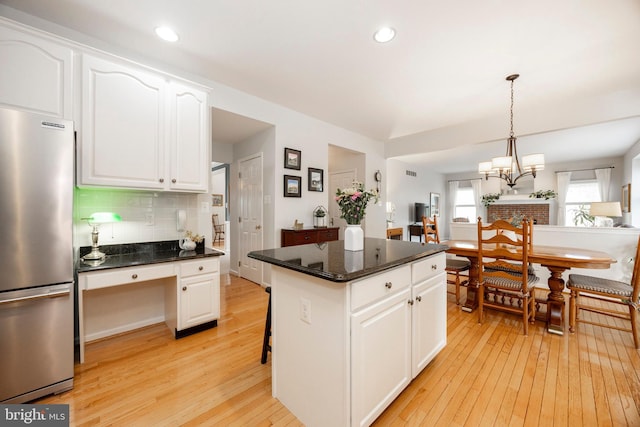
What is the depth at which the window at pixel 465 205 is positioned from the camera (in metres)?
9.24

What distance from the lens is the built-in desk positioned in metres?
2.08

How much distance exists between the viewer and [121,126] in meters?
2.09

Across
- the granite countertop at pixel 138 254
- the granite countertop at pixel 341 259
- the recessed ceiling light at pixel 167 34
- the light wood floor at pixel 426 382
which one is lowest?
the light wood floor at pixel 426 382

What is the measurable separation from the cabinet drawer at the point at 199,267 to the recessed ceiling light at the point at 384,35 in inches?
103

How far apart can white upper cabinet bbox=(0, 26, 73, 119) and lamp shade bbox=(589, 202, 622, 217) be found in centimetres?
788

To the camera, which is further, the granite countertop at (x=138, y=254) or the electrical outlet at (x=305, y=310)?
the granite countertop at (x=138, y=254)

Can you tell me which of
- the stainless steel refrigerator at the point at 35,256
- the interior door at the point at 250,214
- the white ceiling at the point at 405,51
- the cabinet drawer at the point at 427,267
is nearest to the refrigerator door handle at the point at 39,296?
the stainless steel refrigerator at the point at 35,256

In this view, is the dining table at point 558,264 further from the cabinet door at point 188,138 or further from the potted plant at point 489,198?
the potted plant at point 489,198

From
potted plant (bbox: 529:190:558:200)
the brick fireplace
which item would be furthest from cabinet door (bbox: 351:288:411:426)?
potted plant (bbox: 529:190:558:200)

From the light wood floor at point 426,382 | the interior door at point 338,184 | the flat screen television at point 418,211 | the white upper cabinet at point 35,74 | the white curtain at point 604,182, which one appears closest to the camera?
the light wood floor at point 426,382

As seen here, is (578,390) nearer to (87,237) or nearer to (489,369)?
(489,369)

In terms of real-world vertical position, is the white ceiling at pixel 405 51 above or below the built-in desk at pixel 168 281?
above

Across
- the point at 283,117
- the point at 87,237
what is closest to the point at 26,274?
the point at 87,237

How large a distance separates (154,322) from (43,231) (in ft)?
5.01
